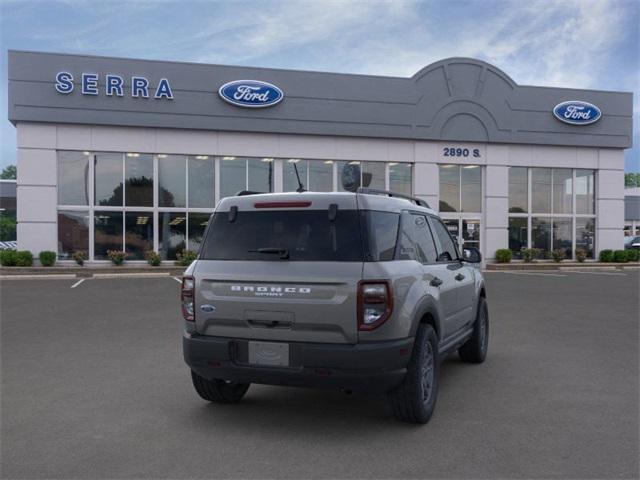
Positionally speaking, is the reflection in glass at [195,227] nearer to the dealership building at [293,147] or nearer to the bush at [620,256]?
the dealership building at [293,147]

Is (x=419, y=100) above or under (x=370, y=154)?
above

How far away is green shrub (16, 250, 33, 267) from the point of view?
21.3 metres

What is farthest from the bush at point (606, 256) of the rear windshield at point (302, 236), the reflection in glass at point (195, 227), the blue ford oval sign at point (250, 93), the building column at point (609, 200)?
the rear windshield at point (302, 236)

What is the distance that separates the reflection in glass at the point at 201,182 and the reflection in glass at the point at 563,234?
16.4 meters

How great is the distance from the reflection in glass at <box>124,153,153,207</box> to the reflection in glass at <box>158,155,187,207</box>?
43 centimetres

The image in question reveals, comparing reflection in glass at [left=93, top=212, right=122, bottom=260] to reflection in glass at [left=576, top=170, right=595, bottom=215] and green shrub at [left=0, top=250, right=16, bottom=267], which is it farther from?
reflection in glass at [left=576, top=170, right=595, bottom=215]

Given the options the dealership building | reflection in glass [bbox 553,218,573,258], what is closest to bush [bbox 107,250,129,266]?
the dealership building

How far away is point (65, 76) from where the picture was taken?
22.2 metres

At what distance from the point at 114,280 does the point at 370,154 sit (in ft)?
39.8

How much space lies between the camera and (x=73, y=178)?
22.7m

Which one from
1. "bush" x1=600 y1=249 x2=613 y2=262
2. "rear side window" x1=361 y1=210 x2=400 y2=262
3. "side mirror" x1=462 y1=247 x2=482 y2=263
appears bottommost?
"bush" x1=600 y1=249 x2=613 y2=262

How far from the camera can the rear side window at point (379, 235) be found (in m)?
4.45

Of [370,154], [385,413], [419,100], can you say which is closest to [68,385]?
[385,413]

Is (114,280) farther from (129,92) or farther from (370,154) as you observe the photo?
(370,154)
